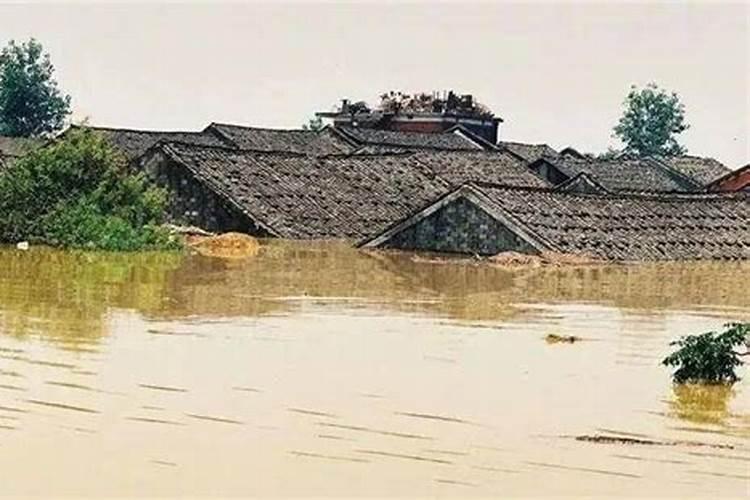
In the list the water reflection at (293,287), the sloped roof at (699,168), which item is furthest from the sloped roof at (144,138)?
the water reflection at (293,287)

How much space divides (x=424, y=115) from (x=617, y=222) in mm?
39868

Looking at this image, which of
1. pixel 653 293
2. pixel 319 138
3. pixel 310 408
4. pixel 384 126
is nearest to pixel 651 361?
pixel 310 408

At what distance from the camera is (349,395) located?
35.9 ft

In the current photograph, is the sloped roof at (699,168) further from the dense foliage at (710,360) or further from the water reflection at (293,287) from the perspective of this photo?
the dense foliage at (710,360)

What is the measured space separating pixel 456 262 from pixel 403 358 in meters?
13.1

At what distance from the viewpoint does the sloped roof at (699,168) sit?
58156mm

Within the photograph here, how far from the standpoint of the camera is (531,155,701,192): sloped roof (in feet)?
171

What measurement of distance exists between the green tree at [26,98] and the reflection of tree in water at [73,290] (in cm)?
5246

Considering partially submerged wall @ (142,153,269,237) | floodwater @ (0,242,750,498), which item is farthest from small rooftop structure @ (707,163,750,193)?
floodwater @ (0,242,750,498)

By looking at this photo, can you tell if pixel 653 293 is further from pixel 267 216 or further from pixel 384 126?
pixel 384 126

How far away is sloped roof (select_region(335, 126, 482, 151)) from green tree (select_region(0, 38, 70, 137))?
83.0ft

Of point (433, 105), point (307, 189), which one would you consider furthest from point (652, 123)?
point (307, 189)

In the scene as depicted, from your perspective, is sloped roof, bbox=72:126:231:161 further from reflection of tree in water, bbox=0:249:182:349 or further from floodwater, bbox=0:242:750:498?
floodwater, bbox=0:242:750:498

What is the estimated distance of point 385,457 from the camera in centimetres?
882
